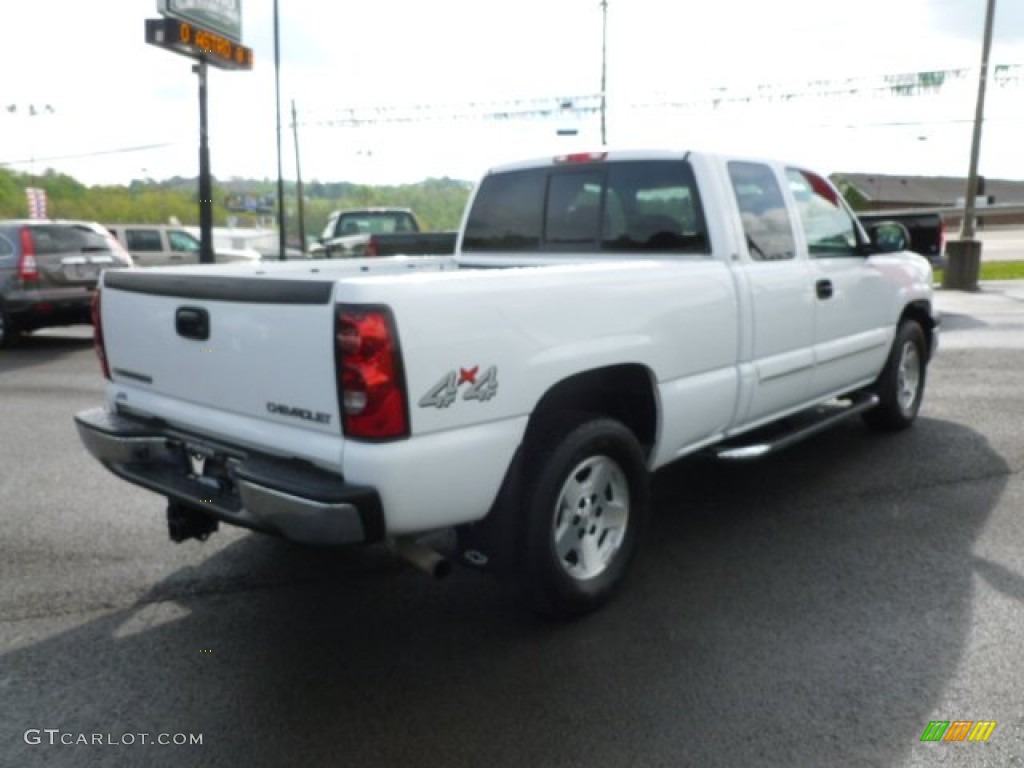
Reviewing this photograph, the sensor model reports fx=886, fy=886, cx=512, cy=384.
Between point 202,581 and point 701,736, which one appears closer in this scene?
point 701,736

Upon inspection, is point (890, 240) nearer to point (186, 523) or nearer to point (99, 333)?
point (186, 523)

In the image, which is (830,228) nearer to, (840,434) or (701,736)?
(840,434)

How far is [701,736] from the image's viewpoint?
2.82 m

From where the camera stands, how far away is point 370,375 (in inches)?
110

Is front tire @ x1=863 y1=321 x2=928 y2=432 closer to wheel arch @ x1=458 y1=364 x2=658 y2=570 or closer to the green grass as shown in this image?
wheel arch @ x1=458 y1=364 x2=658 y2=570

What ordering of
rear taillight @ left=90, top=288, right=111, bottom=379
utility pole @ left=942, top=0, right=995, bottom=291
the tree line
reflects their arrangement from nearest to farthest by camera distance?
rear taillight @ left=90, top=288, right=111, bottom=379 < utility pole @ left=942, top=0, right=995, bottom=291 < the tree line

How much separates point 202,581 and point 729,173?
328 cm

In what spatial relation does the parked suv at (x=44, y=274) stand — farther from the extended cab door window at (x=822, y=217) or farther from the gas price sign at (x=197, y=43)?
the extended cab door window at (x=822, y=217)

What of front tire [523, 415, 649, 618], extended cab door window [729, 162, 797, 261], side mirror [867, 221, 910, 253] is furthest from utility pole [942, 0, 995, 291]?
front tire [523, 415, 649, 618]

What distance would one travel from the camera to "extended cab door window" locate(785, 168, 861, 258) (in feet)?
17.0

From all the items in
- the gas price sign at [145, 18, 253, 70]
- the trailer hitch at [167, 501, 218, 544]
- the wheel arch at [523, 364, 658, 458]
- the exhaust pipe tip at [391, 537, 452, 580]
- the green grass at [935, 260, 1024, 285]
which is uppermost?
the gas price sign at [145, 18, 253, 70]

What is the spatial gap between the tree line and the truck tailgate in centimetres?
8760

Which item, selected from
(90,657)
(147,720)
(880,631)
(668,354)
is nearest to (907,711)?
(880,631)

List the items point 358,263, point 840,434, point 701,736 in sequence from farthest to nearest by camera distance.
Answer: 1. point 840,434
2. point 358,263
3. point 701,736
